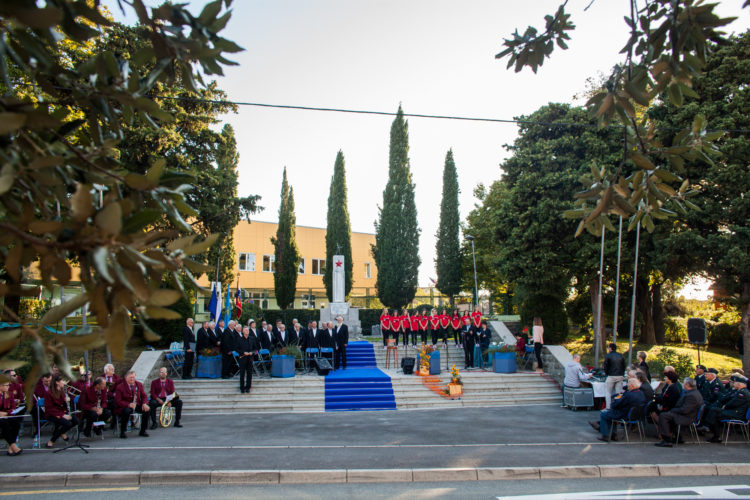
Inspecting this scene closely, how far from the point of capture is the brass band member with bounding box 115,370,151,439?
36.3ft

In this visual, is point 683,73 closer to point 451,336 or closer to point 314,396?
point 314,396

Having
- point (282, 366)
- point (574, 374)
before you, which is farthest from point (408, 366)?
point (574, 374)

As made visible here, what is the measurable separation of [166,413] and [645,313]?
24.7m

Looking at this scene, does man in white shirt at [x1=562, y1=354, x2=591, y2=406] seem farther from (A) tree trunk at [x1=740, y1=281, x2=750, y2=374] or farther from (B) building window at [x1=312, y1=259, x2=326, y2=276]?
(B) building window at [x1=312, y1=259, x2=326, y2=276]

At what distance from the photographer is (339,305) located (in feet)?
87.2

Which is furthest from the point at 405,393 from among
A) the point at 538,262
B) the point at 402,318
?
the point at 538,262

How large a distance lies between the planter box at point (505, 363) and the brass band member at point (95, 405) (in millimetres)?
12095

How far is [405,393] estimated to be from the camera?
1563 cm

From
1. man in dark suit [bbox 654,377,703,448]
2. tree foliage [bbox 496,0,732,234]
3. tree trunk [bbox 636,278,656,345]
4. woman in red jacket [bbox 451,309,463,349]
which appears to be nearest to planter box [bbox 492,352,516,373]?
woman in red jacket [bbox 451,309,463,349]

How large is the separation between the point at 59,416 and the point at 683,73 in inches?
460

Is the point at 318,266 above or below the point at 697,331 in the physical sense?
above

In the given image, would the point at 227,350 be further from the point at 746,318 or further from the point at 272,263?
the point at 272,263

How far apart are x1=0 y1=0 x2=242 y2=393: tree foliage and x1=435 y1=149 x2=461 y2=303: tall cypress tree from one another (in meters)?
35.1

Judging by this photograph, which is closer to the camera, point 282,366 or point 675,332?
point 282,366
